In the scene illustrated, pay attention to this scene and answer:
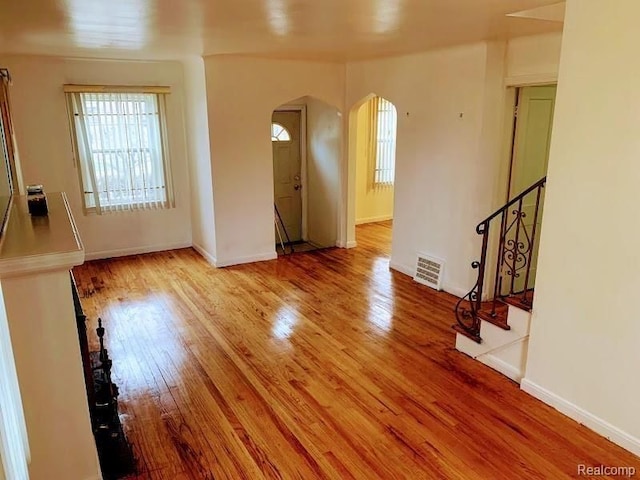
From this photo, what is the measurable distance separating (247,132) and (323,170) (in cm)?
148

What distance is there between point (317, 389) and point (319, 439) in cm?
52

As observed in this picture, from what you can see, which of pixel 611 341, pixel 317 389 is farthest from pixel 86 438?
pixel 611 341

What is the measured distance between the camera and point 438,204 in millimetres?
5004

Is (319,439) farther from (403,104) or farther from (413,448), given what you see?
(403,104)

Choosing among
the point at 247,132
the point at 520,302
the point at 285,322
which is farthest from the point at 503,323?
the point at 247,132

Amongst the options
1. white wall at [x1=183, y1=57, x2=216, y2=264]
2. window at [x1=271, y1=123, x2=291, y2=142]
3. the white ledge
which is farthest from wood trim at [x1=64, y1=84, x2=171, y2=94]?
the white ledge

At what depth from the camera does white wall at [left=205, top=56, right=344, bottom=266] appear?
5.49 m

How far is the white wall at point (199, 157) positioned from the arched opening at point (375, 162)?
2.69m

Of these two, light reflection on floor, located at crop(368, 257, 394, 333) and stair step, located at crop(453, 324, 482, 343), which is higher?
stair step, located at crop(453, 324, 482, 343)

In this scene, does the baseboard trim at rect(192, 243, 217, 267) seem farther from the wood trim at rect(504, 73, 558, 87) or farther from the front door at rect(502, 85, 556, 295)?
the wood trim at rect(504, 73, 558, 87)

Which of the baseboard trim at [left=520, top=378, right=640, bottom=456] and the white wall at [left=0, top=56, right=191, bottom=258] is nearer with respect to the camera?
the baseboard trim at [left=520, top=378, right=640, bottom=456]

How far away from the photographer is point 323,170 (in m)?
6.83

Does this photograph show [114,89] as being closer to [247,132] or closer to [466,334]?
[247,132]

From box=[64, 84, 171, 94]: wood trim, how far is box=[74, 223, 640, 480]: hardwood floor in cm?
231
